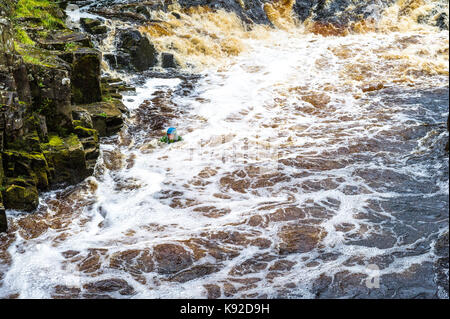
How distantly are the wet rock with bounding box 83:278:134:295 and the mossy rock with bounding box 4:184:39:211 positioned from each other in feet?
7.04

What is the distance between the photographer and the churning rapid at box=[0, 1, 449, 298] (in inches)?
206

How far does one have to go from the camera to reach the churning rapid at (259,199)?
5.23 m

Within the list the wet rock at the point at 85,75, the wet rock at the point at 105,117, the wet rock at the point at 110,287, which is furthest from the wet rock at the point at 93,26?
the wet rock at the point at 110,287

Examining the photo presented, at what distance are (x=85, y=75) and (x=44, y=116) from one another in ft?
7.36

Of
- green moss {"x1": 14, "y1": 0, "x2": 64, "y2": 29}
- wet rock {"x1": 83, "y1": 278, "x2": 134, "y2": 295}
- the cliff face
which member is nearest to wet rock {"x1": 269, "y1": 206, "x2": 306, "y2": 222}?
wet rock {"x1": 83, "y1": 278, "x2": 134, "y2": 295}

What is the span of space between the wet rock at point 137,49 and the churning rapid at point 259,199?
139cm

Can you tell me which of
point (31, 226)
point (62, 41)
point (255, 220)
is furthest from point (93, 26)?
point (255, 220)

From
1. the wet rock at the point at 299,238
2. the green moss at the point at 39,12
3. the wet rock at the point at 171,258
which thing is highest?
the green moss at the point at 39,12

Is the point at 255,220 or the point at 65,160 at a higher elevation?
the point at 65,160

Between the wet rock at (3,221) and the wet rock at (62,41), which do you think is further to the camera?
the wet rock at (62,41)

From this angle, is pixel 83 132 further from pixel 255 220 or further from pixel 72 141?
pixel 255 220

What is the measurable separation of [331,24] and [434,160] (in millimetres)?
11851

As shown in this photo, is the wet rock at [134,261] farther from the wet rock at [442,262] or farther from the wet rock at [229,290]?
the wet rock at [442,262]

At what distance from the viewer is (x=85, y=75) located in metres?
9.54
